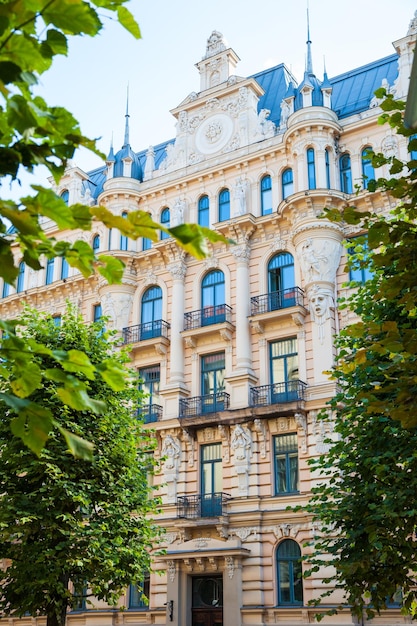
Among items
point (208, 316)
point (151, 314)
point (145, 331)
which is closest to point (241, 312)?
point (208, 316)

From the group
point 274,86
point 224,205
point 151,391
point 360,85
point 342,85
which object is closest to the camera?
point 151,391

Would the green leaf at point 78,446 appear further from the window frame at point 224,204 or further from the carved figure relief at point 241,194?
the window frame at point 224,204

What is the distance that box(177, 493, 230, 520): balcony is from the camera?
28.9 metres

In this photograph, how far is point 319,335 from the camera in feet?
95.2

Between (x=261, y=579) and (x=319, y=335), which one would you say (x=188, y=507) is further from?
(x=319, y=335)

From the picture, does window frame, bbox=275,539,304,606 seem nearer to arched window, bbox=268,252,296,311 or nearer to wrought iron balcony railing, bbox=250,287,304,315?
wrought iron balcony railing, bbox=250,287,304,315

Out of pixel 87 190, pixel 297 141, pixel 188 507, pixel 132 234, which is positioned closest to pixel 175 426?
pixel 188 507

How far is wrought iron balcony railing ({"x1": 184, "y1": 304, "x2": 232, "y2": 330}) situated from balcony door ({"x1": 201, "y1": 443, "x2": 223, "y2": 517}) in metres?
5.08

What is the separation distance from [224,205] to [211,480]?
12.0 meters

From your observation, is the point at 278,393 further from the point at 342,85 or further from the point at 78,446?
the point at 78,446

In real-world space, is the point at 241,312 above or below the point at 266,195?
below

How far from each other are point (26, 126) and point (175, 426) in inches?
1071

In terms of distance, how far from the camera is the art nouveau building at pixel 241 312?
2797cm

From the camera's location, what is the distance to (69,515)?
19844mm
